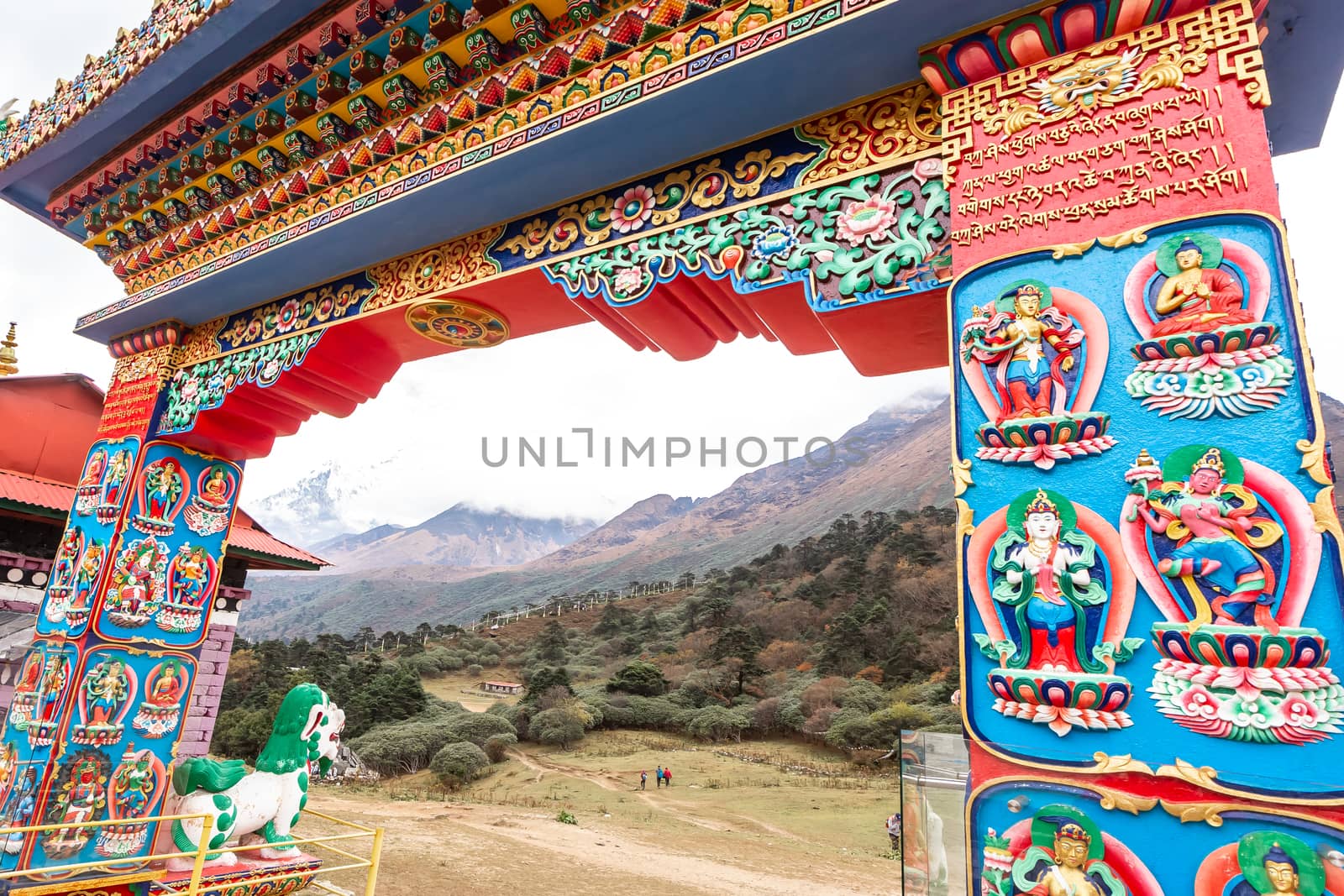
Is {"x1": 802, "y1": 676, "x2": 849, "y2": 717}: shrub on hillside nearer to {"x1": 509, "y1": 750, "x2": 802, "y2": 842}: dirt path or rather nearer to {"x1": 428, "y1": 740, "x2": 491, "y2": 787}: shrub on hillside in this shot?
{"x1": 509, "y1": 750, "x2": 802, "y2": 842}: dirt path

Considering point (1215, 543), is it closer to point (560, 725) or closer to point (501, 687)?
point (560, 725)

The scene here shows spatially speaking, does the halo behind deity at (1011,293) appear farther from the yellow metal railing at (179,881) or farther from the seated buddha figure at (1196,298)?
the yellow metal railing at (179,881)

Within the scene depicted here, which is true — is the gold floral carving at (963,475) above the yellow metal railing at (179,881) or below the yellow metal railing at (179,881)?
above

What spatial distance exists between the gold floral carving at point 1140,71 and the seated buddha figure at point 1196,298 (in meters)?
0.44

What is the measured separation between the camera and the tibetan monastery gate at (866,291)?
4.57 feet

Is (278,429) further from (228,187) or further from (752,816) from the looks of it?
(752,816)

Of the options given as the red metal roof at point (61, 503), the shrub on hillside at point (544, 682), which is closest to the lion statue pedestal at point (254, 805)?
the red metal roof at point (61, 503)

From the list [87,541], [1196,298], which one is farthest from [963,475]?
[87,541]

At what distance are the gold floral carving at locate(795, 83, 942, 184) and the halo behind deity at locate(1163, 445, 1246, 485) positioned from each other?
3.83 ft

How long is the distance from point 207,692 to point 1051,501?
29.8 feet

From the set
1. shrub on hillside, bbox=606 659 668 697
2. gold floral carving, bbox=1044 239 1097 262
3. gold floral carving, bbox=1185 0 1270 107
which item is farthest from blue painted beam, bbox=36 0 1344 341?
shrub on hillside, bbox=606 659 668 697

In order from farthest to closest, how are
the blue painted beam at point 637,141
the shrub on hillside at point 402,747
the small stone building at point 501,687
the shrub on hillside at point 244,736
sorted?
1. the small stone building at point 501,687
2. the shrub on hillside at point 402,747
3. the shrub on hillside at point 244,736
4. the blue painted beam at point 637,141

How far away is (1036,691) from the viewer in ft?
4.91

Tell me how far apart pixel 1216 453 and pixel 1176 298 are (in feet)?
1.23
